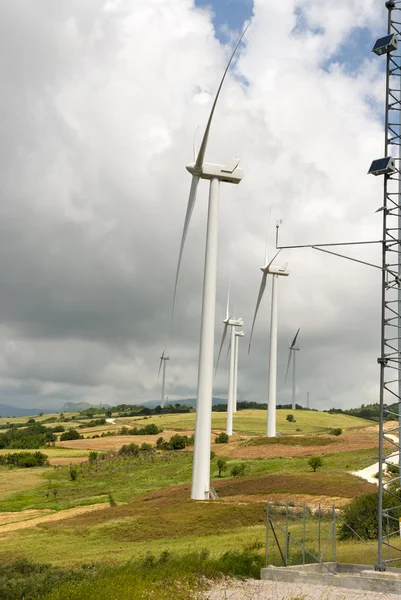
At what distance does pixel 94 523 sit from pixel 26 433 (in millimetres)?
111892

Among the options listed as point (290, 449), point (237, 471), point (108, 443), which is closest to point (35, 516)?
point (237, 471)

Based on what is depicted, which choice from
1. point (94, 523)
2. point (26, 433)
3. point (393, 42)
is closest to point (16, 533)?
point (94, 523)

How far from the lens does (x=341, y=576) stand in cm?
2395

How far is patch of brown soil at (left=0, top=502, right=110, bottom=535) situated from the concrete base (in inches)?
1189

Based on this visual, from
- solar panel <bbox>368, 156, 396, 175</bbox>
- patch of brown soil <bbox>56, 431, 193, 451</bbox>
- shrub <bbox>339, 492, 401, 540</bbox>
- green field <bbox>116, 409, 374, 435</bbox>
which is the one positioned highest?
solar panel <bbox>368, 156, 396, 175</bbox>

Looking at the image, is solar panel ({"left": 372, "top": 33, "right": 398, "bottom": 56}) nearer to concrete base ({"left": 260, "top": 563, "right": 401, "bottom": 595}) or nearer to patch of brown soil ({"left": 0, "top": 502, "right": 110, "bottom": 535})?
concrete base ({"left": 260, "top": 563, "right": 401, "bottom": 595})

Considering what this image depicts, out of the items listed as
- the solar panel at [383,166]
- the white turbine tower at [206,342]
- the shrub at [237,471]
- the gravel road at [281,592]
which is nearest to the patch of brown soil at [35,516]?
the white turbine tower at [206,342]

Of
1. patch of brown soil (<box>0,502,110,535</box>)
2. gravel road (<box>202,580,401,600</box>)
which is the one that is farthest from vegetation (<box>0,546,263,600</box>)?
patch of brown soil (<box>0,502,110,535</box>)

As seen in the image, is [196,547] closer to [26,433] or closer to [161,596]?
[161,596]

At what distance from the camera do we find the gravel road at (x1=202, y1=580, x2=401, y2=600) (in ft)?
68.5

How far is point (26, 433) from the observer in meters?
152

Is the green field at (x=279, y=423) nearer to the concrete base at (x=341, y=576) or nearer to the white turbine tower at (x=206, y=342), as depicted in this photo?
the white turbine tower at (x=206, y=342)

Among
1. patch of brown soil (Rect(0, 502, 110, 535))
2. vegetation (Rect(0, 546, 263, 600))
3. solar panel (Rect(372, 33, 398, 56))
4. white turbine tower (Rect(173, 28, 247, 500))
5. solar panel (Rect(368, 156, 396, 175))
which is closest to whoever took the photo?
vegetation (Rect(0, 546, 263, 600))

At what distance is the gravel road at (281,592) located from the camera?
20.9 m
